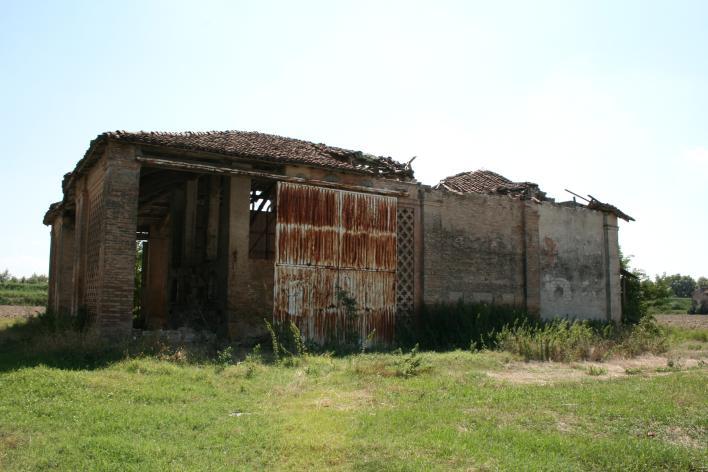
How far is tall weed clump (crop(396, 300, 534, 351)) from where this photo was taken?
1508 cm

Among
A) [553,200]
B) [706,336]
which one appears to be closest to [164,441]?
[553,200]

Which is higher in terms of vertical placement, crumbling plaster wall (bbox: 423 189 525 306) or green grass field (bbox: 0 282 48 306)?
crumbling plaster wall (bbox: 423 189 525 306)

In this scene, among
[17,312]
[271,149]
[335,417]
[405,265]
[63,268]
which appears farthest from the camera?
[17,312]

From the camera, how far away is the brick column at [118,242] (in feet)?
39.5

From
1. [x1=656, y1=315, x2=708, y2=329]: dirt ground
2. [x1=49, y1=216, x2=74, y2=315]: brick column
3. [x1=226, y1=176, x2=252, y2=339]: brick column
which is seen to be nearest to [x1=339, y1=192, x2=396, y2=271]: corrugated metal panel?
[x1=226, y1=176, x2=252, y2=339]: brick column

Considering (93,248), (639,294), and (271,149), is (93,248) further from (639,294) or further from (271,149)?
(639,294)

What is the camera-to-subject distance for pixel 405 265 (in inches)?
640

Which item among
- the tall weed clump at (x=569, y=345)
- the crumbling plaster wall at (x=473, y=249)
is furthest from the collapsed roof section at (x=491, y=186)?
the tall weed clump at (x=569, y=345)

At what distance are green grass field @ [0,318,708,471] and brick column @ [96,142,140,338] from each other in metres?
1.50

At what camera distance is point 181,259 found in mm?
17359

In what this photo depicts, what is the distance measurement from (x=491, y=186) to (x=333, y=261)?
7808 mm

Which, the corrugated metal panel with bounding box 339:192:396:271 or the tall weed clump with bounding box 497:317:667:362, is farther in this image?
the corrugated metal panel with bounding box 339:192:396:271

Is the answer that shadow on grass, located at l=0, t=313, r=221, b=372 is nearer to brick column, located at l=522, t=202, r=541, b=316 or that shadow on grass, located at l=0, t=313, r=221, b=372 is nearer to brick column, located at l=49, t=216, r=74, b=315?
brick column, located at l=49, t=216, r=74, b=315

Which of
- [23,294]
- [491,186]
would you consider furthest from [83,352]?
[23,294]
